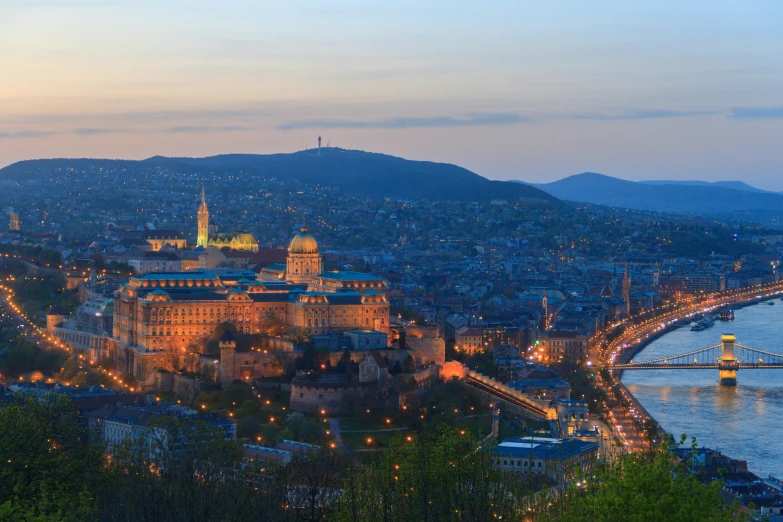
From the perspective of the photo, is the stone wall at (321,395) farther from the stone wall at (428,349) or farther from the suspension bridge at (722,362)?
the suspension bridge at (722,362)

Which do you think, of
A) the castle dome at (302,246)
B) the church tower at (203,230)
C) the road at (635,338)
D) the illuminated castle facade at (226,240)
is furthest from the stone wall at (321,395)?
the church tower at (203,230)

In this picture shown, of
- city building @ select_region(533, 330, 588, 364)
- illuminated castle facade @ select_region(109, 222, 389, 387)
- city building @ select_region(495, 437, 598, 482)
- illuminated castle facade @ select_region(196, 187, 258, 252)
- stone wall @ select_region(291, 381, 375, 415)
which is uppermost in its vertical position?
illuminated castle facade @ select_region(196, 187, 258, 252)

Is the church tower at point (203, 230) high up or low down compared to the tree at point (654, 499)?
up

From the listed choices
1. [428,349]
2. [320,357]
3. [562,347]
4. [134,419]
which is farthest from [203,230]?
[134,419]

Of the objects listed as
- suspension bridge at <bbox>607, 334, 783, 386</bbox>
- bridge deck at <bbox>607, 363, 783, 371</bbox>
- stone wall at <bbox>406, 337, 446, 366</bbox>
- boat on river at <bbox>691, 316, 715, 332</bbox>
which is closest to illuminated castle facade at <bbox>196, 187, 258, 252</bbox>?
bridge deck at <bbox>607, 363, 783, 371</bbox>

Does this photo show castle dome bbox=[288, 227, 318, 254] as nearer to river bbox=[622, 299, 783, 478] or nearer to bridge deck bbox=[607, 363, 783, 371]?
river bbox=[622, 299, 783, 478]

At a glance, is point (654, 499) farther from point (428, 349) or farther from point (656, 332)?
point (656, 332)

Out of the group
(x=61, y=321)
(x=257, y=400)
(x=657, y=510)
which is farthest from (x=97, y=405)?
(x=657, y=510)
